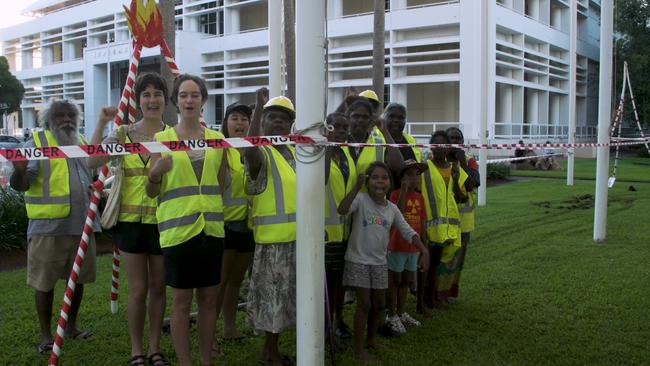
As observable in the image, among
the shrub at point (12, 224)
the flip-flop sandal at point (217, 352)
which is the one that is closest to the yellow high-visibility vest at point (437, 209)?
the flip-flop sandal at point (217, 352)

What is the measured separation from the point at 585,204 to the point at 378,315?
1120cm

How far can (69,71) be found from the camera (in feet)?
169

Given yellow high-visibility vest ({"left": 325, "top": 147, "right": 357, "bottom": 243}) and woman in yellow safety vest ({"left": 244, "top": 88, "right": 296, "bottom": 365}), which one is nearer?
woman in yellow safety vest ({"left": 244, "top": 88, "right": 296, "bottom": 365})

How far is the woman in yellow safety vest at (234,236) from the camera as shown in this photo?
16.1ft

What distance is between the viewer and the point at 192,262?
3.91 metres

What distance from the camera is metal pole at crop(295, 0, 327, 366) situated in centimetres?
361

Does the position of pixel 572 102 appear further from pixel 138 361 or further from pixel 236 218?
pixel 138 361

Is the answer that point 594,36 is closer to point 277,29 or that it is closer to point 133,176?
point 277,29

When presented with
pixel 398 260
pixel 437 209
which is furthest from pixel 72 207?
pixel 437 209

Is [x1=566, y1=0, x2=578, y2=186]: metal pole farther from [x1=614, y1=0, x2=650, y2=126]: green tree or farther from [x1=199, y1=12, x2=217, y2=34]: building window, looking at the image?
[x1=199, y1=12, x2=217, y2=34]: building window

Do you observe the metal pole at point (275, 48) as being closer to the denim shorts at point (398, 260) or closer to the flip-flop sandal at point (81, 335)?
the denim shorts at point (398, 260)

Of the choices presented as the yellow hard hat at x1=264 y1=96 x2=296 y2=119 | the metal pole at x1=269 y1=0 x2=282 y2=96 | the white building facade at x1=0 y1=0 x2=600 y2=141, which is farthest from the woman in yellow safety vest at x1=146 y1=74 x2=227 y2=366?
the white building facade at x1=0 y1=0 x2=600 y2=141

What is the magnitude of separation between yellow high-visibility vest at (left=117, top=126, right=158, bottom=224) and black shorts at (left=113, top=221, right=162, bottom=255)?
0.04 meters

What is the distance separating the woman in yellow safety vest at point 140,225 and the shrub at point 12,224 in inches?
212
